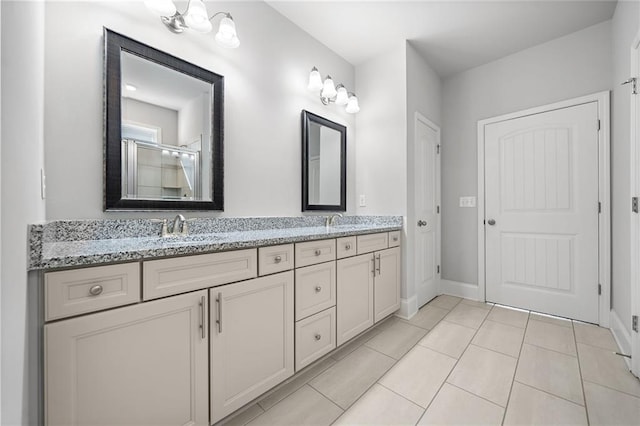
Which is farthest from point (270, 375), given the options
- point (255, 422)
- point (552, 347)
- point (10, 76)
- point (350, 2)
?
point (350, 2)

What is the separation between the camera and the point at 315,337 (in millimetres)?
1518

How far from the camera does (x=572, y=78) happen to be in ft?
7.66

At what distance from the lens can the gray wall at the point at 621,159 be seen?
1.71 m

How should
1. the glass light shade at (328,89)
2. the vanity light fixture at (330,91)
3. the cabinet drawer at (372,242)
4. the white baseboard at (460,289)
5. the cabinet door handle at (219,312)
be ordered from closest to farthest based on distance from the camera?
the cabinet door handle at (219,312)
the cabinet drawer at (372,242)
the vanity light fixture at (330,91)
the glass light shade at (328,89)
the white baseboard at (460,289)

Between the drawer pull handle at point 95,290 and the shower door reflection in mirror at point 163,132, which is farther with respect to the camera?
the shower door reflection in mirror at point 163,132

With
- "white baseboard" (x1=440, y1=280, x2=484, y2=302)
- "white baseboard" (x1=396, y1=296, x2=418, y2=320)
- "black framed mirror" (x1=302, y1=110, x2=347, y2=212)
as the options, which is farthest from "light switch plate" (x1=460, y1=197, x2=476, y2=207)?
"black framed mirror" (x1=302, y1=110, x2=347, y2=212)

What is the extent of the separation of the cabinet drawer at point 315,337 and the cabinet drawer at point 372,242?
501 millimetres

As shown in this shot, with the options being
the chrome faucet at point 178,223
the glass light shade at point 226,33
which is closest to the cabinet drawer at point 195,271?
the chrome faucet at point 178,223

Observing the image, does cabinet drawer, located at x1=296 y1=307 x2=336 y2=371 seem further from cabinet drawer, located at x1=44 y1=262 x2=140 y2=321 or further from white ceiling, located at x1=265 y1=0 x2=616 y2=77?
white ceiling, located at x1=265 y1=0 x2=616 y2=77

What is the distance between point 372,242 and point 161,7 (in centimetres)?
190

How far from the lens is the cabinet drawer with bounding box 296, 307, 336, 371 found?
1426 mm

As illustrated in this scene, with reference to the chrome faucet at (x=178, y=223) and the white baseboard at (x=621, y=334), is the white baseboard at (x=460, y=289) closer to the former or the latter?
the white baseboard at (x=621, y=334)

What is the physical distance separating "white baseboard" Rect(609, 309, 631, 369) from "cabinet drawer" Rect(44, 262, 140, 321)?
2707mm

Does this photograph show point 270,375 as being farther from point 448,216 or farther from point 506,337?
point 448,216
